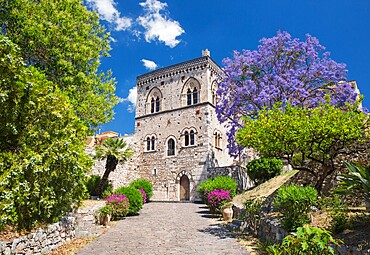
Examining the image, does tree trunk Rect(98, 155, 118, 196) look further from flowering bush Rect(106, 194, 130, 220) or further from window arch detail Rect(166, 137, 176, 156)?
window arch detail Rect(166, 137, 176, 156)

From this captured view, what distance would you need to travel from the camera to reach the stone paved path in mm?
7359

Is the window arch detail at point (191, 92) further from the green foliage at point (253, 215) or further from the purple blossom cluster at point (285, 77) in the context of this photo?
the green foliage at point (253, 215)

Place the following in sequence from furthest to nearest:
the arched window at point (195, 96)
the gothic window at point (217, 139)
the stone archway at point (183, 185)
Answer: the arched window at point (195, 96), the gothic window at point (217, 139), the stone archway at point (183, 185)

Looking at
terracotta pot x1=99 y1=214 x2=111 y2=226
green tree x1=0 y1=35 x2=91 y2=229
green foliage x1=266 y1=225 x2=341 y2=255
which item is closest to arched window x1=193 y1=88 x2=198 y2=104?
terracotta pot x1=99 y1=214 x2=111 y2=226

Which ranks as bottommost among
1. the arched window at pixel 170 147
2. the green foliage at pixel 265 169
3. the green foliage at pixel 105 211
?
the green foliage at pixel 105 211

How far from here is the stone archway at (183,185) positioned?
23609 millimetres

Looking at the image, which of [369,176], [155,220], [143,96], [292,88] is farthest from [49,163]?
[143,96]

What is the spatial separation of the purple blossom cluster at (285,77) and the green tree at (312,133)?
6884 mm

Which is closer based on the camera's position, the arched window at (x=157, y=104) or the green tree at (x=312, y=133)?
the green tree at (x=312, y=133)

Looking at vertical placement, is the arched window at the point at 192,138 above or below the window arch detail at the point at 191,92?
below

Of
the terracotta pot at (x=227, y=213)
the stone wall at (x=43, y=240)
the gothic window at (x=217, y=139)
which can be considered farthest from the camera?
the gothic window at (x=217, y=139)

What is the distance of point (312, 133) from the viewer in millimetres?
8039

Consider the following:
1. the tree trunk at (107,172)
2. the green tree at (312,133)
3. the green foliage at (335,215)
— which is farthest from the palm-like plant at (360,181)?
the tree trunk at (107,172)

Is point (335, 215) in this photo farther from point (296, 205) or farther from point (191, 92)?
point (191, 92)
